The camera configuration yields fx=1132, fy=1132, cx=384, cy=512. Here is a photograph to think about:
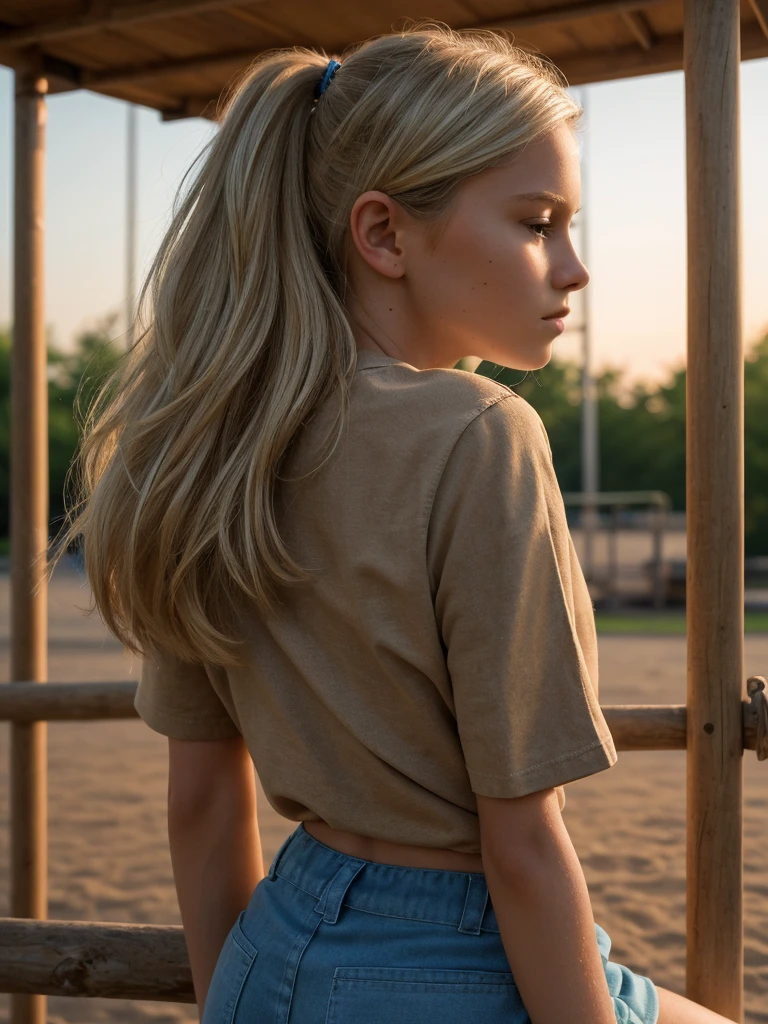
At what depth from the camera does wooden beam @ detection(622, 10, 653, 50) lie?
2.27 m

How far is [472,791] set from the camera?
40.2 inches

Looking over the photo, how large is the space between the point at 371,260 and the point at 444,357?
130 millimetres

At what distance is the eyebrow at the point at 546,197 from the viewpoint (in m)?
1.09

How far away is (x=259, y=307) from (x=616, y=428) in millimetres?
52145

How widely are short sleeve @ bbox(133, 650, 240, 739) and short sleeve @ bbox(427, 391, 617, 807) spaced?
42cm

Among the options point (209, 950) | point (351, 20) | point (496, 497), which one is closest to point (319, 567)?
point (496, 497)

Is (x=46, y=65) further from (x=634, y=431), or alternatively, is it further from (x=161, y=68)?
(x=634, y=431)

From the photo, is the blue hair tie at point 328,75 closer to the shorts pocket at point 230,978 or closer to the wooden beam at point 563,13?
the shorts pocket at point 230,978

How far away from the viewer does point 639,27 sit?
2324 mm

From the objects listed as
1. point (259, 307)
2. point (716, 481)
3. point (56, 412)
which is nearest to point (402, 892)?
point (259, 307)

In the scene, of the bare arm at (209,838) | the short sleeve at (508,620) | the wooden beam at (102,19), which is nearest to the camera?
the short sleeve at (508,620)

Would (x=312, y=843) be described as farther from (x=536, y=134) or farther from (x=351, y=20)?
(x=351, y=20)

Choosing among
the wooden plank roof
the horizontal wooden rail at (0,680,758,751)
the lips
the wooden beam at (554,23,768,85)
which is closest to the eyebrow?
the lips

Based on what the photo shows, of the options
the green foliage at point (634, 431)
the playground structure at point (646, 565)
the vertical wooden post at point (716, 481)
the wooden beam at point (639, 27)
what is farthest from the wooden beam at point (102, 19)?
the green foliage at point (634, 431)
